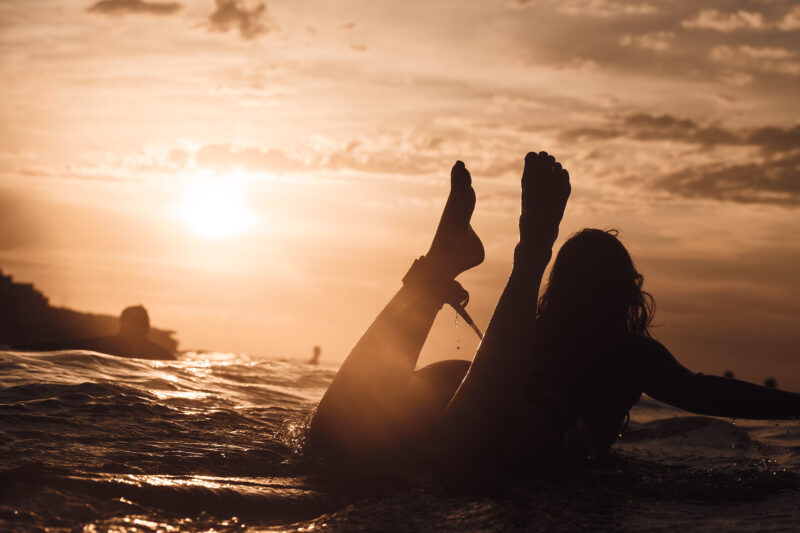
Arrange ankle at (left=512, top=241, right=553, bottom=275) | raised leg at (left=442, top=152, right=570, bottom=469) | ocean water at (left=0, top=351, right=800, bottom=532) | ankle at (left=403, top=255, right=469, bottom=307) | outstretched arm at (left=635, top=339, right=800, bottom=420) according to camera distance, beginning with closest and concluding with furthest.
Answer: ocean water at (left=0, top=351, right=800, bottom=532) < raised leg at (left=442, top=152, right=570, bottom=469) < ankle at (left=512, top=241, right=553, bottom=275) < outstretched arm at (left=635, top=339, right=800, bottom=420) < ankle at (left=403, top=255, right=469, bottom=307)

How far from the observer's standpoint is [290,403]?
677 cm

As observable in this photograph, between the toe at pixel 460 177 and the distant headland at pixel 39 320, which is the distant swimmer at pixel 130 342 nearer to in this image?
the toe at pixel 460 177

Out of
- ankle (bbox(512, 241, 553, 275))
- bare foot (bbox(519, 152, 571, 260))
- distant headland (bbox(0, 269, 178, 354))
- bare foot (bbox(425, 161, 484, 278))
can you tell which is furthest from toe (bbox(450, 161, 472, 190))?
distant headland (bbox(0, 269, 178, 354))

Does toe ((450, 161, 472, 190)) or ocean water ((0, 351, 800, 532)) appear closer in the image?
ocean water ((0, 351, 800, 532))

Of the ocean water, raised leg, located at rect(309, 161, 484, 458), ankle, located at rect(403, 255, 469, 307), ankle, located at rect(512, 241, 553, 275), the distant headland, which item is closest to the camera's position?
the ocean water

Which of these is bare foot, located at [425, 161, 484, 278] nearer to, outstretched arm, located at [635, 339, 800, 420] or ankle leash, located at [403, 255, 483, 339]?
ankle leash, located at [403, 255, 483, 339]

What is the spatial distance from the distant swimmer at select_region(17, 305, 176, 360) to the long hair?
6161 mm

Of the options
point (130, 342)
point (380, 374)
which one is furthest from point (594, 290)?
point (130, 342)

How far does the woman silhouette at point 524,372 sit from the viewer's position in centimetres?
368

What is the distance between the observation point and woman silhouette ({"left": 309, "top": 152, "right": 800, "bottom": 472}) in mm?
3682

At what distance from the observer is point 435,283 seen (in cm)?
449

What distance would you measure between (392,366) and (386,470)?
0.59m

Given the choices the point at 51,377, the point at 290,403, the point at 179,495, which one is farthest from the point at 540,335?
the point at 51,377

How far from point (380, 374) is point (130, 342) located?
20.9 feet
